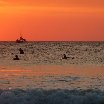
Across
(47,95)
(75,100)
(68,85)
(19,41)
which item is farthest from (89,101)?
(19,41)

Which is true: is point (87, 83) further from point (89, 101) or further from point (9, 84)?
point (89, 101)

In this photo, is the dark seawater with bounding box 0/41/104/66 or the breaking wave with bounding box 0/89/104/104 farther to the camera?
the dark seawater with bounding box 0/41/104/66

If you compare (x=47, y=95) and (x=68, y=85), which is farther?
(x=68, y=85)

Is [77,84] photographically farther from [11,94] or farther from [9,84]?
[11,94]

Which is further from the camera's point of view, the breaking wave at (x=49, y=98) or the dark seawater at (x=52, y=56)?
the dark seawater at (x=52, y=56)

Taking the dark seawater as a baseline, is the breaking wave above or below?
above

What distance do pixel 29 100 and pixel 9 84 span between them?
854cm

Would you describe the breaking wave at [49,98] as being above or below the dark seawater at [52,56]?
above

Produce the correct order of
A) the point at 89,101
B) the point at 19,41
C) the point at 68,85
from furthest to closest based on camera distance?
the point at 19,41
the point at 68,85
the point at 89,101

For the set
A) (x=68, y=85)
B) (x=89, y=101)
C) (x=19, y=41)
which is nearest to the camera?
(x=89, y=101)

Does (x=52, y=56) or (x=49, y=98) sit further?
(x=52, y=56)

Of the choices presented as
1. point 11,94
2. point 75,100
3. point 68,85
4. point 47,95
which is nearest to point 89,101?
point 75,100

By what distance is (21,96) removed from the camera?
73.7ft

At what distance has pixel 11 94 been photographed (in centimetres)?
2250
